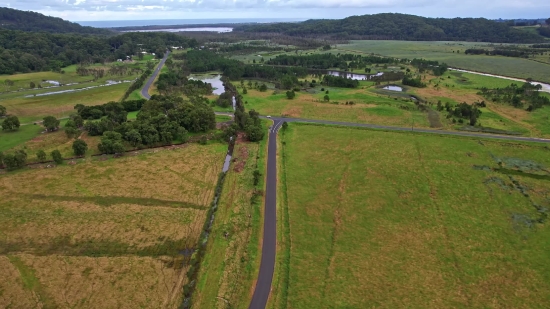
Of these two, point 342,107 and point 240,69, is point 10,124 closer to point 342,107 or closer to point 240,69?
point 342,107

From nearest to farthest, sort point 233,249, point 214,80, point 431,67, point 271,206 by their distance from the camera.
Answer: point 233,249 → point 271,206 → point 214,80 → point 431,67

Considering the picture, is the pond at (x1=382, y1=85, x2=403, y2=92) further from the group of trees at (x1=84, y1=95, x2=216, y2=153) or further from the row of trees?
the row of trees

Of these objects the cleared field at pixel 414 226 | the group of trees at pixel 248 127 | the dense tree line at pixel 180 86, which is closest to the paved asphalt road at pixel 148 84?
the dense tree line at pixel 180 86

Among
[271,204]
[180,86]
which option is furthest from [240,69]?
[271,204]

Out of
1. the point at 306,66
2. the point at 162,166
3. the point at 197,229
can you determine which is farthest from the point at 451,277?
the point at 306,66

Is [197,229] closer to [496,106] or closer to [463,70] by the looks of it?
[496,106]

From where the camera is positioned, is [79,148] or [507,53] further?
[507,53]

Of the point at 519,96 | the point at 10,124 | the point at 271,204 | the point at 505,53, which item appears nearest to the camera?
the point at 271,204
